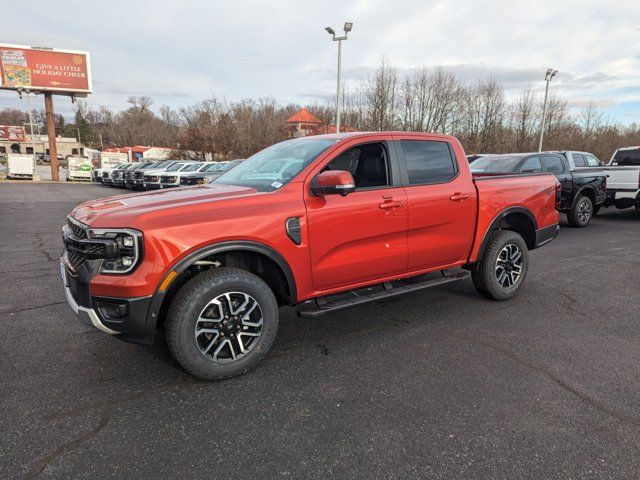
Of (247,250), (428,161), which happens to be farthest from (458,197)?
(247,250)

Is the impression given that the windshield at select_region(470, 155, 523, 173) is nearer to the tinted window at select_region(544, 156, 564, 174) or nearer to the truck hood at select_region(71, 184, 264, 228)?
the tinted window at select_region(544, 156, 564, 174)

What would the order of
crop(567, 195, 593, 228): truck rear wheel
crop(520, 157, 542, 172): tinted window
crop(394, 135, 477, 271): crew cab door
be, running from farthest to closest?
crop(567, 195, 593, 228): truck rear wheel, crop(520, 157, 542, 172): tinted window, crop(394, 135, 477, 271): crew cab door

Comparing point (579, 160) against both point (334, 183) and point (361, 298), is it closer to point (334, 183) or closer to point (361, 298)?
point (361, 298)

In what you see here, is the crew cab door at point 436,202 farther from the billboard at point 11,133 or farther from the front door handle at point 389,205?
the billboard at point 11,133

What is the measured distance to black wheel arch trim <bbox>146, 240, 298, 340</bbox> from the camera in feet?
9.48

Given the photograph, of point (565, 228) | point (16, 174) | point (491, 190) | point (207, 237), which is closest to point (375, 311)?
point (491, 190)

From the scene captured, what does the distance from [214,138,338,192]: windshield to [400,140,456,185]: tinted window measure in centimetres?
83

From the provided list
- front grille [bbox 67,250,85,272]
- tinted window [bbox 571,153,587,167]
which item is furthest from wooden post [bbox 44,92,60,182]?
front grille [bbox 67,250,85,272]

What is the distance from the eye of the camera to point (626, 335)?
4043 mm

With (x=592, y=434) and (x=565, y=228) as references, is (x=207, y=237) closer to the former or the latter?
(x=592, y=434)

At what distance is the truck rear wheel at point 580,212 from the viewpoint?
1074 cm

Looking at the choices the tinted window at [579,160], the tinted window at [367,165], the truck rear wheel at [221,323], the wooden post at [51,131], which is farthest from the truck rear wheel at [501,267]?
the wooden post at [51,131]

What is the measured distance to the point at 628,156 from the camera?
13.5 m

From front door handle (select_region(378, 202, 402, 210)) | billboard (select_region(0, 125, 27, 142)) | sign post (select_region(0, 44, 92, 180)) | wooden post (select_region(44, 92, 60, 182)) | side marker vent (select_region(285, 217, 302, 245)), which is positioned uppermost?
billboard (select_region(0, 125, 27, 142))
